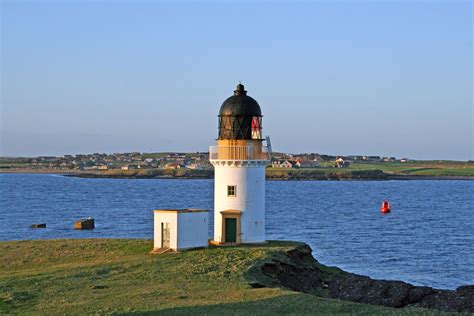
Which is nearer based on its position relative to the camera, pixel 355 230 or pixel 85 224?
pixel 85 224

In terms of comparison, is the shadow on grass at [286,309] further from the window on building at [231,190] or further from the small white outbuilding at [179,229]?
the window on building at [231,190]

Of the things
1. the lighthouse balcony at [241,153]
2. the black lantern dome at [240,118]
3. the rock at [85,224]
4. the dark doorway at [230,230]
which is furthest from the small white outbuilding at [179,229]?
the rock at [85,224]

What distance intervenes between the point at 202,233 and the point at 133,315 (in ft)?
41.8

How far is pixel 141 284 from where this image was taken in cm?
2462

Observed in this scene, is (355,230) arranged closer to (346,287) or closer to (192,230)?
(192,230)

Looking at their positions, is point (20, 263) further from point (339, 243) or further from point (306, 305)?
point (339, 243)

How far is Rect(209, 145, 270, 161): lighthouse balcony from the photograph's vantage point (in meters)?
33.9

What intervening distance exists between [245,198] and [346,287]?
7191mm

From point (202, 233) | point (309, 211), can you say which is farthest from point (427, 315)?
point (309, 211)

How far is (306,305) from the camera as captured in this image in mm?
20938

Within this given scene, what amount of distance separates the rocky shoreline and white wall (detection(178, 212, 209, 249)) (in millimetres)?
3611

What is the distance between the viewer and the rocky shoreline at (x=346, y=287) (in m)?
26.0

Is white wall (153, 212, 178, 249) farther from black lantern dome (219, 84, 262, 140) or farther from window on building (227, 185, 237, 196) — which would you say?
black lantern dome (219, 84, 262, 140)

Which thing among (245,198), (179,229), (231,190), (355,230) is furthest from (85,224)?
(179,229)
